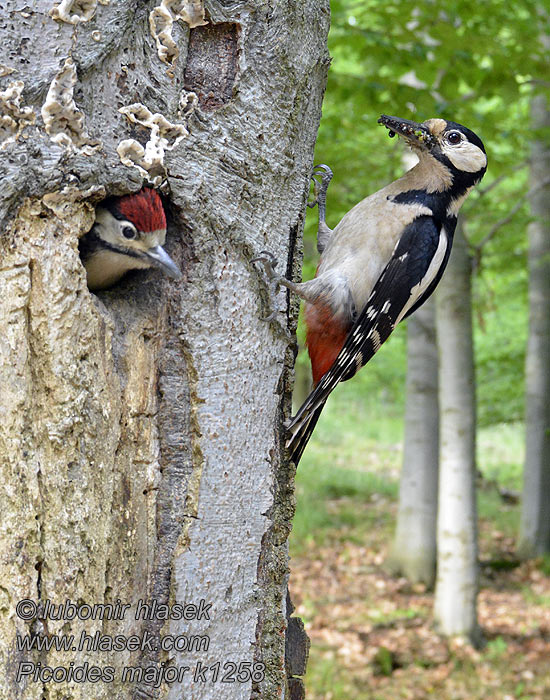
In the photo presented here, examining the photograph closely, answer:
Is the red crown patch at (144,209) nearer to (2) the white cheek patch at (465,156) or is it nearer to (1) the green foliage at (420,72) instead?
(2) the white cheek patch at (465,156)

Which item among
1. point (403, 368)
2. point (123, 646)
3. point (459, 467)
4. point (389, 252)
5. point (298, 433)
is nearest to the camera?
point (123, 646)

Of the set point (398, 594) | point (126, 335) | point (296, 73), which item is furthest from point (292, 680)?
point (398, 594)

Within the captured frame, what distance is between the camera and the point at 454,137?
2961 mm

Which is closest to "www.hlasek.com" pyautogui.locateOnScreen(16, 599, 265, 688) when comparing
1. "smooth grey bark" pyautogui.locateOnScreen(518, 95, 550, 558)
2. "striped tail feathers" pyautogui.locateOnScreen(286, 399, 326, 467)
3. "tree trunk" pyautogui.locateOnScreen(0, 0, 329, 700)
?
"tree trunk" pyautogui.locateOnScreen(0, 0, 329, 700)

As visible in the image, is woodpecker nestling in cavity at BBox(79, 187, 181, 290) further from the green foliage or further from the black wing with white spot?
the green foliage

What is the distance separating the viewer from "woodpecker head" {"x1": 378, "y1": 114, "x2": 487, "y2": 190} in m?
2.93

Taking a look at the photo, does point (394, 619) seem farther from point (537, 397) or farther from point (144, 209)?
point (144, 209)

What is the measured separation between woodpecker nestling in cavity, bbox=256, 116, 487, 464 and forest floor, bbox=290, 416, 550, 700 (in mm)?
3785

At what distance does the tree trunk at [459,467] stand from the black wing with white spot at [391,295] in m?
3.51

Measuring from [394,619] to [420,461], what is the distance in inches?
65.5

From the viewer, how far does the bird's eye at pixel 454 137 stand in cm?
295

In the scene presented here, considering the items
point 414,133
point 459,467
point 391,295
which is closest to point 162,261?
point 391,295

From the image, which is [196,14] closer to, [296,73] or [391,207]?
[296,73]

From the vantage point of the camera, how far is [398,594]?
→ 7547 millimetres
